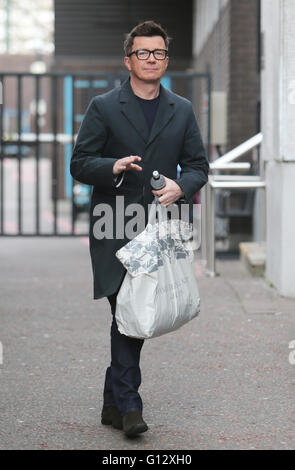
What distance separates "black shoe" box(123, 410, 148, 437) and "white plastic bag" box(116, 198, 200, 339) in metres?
0.38

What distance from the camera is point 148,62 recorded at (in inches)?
179

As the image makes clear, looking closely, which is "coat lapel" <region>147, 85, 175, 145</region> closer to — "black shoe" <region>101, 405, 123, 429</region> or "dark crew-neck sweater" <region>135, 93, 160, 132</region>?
"dark crew-neck sweater" <region>135, 93, 160, 132</region>

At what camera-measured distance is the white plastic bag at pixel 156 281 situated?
4.40 metres

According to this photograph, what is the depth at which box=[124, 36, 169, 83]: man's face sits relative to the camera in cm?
454

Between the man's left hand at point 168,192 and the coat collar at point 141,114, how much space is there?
247 mm

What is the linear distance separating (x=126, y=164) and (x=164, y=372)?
188cm

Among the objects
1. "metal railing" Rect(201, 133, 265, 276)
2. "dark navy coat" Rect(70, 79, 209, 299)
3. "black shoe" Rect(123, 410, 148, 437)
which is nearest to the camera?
"black shoe" Rect(123, 410, 148, 437)

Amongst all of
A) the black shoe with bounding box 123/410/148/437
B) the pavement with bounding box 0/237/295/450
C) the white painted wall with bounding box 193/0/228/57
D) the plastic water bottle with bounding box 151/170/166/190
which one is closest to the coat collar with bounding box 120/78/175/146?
the plastic water bottle with bounding box 151/170/166/190

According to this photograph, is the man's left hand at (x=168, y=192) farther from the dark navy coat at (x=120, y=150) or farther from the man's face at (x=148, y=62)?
the man's face at (x=148, y=62)

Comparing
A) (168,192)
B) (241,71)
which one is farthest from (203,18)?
(168,192)

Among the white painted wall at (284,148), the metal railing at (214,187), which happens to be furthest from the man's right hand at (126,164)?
the metal railing at (214,187)

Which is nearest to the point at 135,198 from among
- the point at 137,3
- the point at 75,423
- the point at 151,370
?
the point at 75,423

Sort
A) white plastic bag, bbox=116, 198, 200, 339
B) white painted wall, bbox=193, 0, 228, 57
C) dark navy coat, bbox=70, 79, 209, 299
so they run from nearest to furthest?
1. white plastic bag, bbox=116, 198, 200, 339
2. dark navy coat, bbox=70, 79, 209, 299
3. white painted wall, bbox=193, 0, 228, 57
